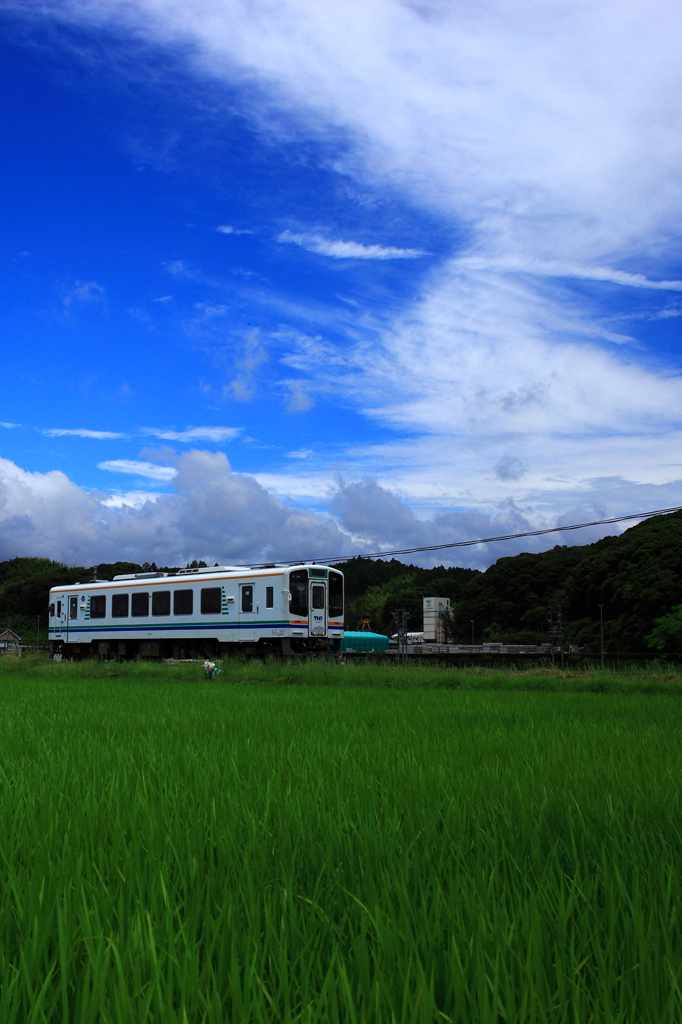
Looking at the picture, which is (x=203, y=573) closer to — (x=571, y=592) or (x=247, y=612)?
(x=247, y=612)

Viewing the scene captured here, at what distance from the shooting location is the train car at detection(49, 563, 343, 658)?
22375mm

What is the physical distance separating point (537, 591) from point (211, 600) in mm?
52102

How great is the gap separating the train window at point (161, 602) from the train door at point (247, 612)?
337 centimetres

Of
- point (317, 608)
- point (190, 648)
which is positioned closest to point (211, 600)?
point (190, 648)

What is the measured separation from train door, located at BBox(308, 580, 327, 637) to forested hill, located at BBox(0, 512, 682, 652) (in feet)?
12.1

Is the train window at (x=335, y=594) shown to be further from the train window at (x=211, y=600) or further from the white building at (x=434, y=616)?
the white building at (x=434, y=616)

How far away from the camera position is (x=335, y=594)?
23.8 meters

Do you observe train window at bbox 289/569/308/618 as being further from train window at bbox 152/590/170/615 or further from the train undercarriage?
train window at bbox 152/590/170/615

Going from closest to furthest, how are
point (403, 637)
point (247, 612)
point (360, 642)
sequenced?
1. point (247, 612)
2. point (403, 637)
3. point (360, 642)

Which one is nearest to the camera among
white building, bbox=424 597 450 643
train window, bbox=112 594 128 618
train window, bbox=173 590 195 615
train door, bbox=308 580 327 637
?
train door, bbox=308 580 327 637

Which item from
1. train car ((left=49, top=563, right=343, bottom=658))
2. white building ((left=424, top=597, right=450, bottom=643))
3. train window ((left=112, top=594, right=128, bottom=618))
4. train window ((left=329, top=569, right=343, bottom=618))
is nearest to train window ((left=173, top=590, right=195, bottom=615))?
train car ((left=49, top=563, right=343, bottom=658))

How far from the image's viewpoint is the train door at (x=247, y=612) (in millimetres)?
22750

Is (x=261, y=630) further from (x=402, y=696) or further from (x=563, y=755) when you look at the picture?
(x=563, y=755)

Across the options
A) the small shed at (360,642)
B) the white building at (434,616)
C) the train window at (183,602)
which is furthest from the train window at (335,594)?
the white building at (434,616)
